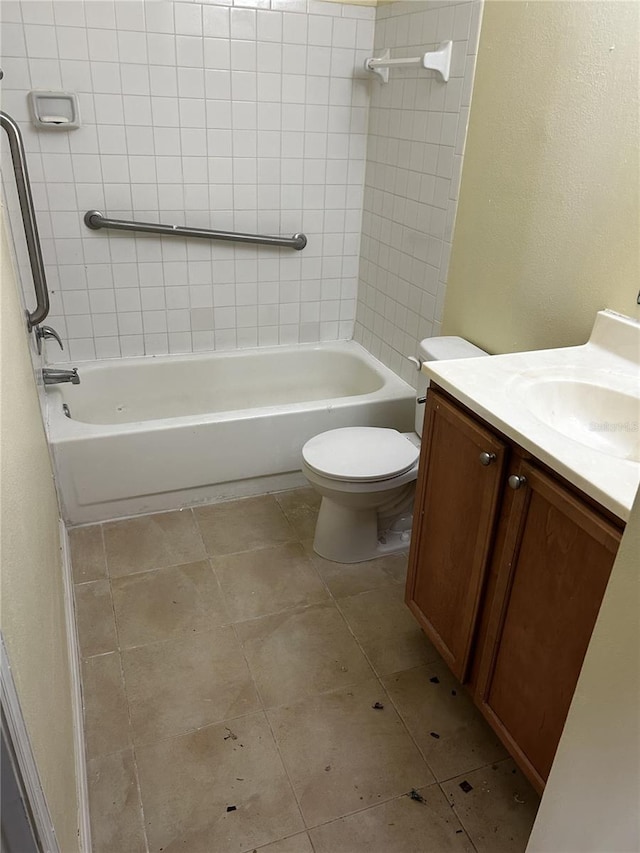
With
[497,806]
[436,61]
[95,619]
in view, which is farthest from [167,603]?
[436,61]

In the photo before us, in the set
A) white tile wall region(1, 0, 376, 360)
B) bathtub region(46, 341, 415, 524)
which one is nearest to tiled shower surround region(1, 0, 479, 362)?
white tile wall region(1, 0, 376, 360)

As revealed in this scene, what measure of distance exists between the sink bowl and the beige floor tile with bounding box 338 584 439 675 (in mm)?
830

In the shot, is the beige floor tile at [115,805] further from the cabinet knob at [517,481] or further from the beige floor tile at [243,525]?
the cabinet knob at [517,481]

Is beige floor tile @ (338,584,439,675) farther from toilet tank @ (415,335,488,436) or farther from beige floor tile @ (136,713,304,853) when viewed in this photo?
toilet tank @ (415,335,488,436)

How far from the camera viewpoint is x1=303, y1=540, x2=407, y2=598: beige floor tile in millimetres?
2164

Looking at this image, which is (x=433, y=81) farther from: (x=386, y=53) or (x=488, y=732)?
(x=488, y=732)

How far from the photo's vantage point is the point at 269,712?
171cm

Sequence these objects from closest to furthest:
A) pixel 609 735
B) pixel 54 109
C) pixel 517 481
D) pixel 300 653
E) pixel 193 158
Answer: pixel 609 735 < pixel 517 481 < pixel 300 653 < pixel 54 109 < pixel 193 158

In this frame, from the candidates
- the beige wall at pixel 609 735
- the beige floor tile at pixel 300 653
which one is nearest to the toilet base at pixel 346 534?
the beige floor tile at pixel 300 653

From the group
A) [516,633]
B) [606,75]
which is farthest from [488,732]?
[606,75]

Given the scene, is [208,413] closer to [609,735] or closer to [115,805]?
[115,805]

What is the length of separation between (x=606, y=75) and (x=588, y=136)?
14 centimetres

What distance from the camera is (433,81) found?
227cm

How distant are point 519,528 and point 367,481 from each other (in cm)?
79
